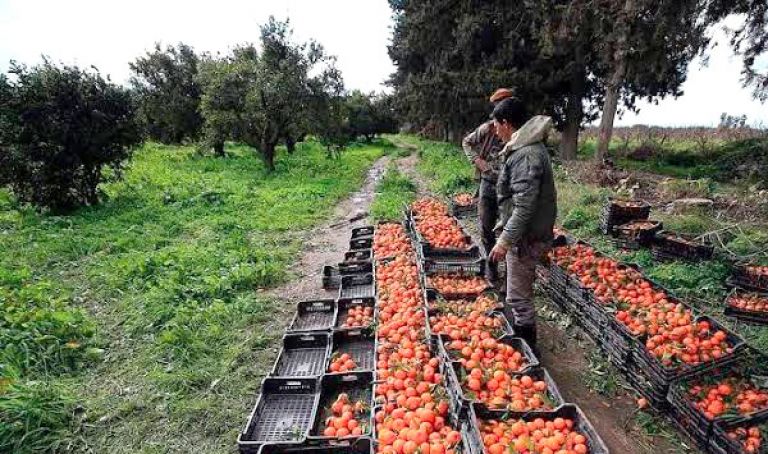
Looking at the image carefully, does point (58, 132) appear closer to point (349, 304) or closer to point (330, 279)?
point (330, 279)

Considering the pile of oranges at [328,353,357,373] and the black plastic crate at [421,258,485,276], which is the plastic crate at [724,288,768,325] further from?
the pile of oranges at [328,353,357,373]

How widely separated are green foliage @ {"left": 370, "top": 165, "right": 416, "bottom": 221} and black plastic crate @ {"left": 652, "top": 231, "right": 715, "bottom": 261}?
17.8ft

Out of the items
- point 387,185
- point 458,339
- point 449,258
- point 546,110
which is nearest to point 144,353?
point 458,339

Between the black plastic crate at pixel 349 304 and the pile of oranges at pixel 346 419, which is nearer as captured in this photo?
the pile of oranges at pixel 346 419

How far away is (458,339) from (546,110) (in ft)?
56.8

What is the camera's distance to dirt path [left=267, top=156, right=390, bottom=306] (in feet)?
→ 21.5

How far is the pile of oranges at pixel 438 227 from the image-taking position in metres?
6.73

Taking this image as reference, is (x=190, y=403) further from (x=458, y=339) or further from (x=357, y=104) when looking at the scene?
(x=357, y=104)

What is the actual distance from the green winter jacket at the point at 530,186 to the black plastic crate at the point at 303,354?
217 centimetres

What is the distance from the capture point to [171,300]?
595 cm

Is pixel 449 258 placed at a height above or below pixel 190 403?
above

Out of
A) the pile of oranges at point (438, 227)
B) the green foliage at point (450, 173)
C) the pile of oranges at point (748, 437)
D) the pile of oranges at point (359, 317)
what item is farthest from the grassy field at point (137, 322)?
the green foliage at point (450, 173)

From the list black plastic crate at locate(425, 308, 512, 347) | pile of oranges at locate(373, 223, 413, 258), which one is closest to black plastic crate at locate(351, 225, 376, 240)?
pile of oranges at locate(373, 223, 413, 258)

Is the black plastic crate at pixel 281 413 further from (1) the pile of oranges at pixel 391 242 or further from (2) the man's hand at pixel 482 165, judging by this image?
(2) the man's hand at pixel 482 165
